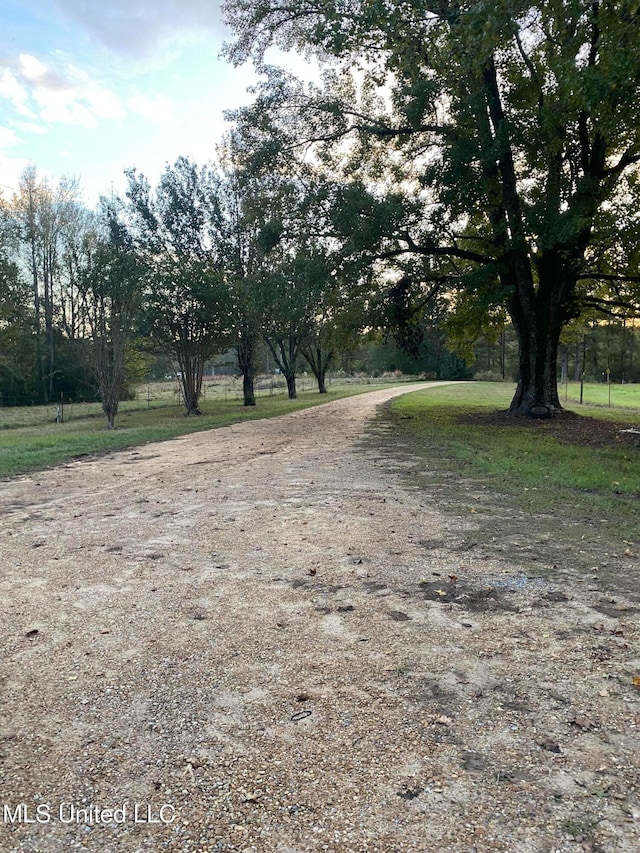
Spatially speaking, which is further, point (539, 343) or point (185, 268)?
point (185, 268)

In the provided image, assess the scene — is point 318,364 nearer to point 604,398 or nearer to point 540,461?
point 604,398

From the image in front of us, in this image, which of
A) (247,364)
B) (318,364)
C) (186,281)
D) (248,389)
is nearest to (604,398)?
(318,364)

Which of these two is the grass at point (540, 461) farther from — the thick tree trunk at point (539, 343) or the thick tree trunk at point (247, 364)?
the thick tree trunk at point (247, 364)

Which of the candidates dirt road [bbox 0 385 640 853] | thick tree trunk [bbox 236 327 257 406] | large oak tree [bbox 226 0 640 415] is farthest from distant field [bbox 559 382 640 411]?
dirt road [bbox 0 385 640 853]

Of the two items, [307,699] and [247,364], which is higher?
[247,364]

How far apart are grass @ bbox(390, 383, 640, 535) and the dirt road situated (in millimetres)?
2399

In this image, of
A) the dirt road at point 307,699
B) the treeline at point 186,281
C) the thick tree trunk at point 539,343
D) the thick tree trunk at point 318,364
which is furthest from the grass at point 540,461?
the thick tree trunk at point 318,364

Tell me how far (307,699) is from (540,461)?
7309 mm

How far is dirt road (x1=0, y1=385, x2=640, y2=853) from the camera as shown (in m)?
1.68

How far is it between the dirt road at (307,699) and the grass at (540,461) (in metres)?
2.40

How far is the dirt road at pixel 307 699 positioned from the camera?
5.52 ft

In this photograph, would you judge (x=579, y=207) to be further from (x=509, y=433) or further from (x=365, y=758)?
(x=365, y=758)

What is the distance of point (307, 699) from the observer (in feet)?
7.57

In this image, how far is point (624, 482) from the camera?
6973 mm
